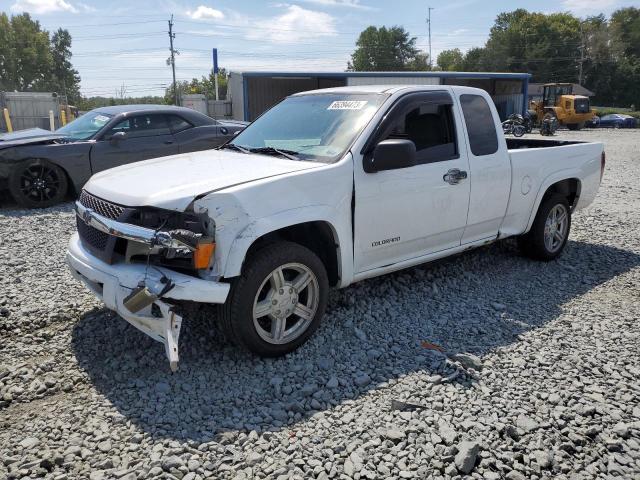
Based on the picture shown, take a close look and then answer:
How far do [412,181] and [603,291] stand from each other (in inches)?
94.3

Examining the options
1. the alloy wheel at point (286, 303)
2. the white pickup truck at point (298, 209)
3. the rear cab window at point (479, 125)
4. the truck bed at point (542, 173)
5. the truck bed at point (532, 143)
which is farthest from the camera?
the truck bed at point (532, 143)

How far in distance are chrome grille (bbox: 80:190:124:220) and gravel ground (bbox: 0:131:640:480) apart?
3.22 ft

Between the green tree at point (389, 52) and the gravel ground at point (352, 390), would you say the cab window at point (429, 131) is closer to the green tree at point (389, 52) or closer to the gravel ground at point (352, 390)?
the gravel ground at point (352, 390)

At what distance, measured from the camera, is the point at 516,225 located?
552 cm

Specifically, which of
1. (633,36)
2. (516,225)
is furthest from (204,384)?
(633,36)

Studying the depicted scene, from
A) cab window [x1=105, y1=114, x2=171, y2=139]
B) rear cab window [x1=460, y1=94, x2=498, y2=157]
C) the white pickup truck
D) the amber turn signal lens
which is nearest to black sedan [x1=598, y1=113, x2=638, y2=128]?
cab window [x1=105, y1=114, x2=171, y2=139]

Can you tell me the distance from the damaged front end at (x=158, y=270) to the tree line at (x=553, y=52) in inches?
3283

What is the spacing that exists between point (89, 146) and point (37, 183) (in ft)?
3.17

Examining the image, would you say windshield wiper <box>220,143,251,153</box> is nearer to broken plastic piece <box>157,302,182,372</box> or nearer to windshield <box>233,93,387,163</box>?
windshield <box>233,93,387,163</box>

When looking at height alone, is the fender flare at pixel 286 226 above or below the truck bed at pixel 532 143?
below

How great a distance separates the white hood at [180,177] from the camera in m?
3.33

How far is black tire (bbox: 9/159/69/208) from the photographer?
8266 millimetres

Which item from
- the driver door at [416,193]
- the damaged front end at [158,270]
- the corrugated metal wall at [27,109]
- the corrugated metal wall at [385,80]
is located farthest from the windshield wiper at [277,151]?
the corrugated metal wall at [27,109]

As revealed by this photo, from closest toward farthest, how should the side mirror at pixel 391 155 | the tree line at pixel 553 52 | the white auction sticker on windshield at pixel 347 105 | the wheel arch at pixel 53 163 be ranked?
the side mirror at pixel 391 155, the white auction sticker on windshield at pixel 347 105, the wheel arch at pixel 53 163, the tree line at pixel 553 52
